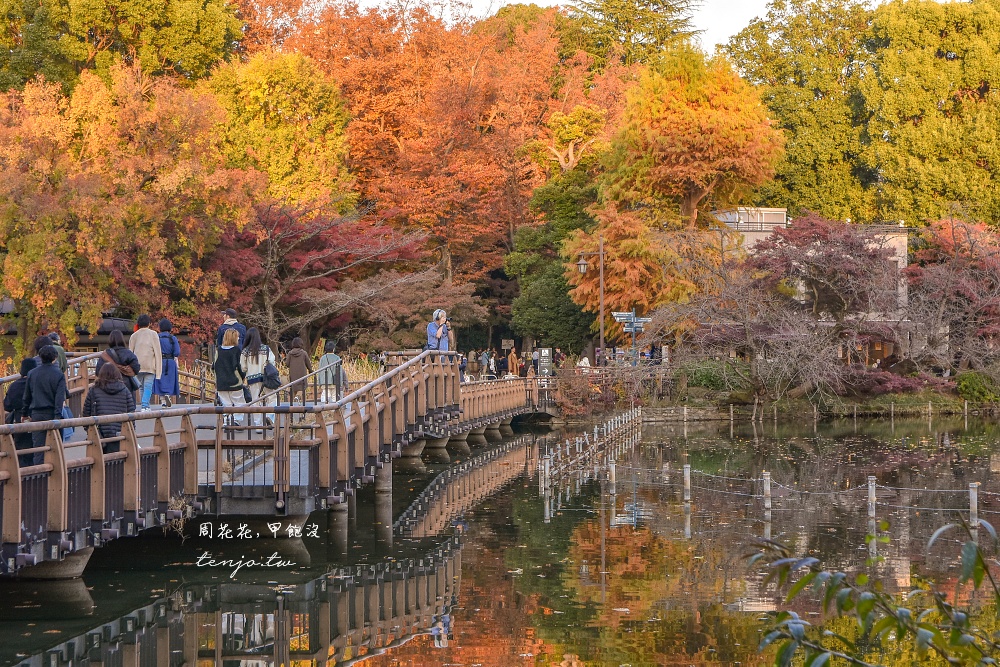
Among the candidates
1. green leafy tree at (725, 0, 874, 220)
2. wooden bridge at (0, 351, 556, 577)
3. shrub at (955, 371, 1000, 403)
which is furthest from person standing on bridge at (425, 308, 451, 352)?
green leafy tree at (725, 0, 874, 220)

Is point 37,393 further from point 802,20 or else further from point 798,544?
point 802,20

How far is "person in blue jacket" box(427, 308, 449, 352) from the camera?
25.9m

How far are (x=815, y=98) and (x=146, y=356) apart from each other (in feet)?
152

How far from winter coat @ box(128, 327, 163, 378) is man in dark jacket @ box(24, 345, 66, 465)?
18.0ft

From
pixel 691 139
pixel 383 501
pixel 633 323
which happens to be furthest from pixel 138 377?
pixel 691 139

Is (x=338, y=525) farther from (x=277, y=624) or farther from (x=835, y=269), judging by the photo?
(x=835, y=269)

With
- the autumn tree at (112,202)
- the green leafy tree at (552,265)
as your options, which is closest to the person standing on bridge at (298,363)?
the autumn tree at (112,202)

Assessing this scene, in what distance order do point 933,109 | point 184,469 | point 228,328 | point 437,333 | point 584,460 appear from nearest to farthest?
1. point 184,469
2. point 228,328
3. point 437,333
4. point 584,460
5. point 933,109

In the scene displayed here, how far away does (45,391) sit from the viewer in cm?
1431

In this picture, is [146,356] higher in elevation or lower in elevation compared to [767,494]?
higher

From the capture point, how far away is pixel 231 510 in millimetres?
16141

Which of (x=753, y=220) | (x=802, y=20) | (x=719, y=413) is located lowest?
(x=719, y=413)

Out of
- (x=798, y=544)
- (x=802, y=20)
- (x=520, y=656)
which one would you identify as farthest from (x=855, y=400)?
(x=520, y=656)

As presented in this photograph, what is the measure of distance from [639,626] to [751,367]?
31.9 m
